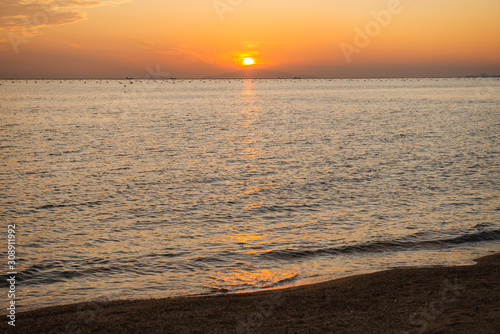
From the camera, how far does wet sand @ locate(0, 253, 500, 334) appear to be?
1123 centimetres

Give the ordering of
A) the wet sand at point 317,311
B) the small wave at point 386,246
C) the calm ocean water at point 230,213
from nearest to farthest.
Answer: the wet sand at point 317,311
the calm ocean water at point 230,213
the small wave at point 386,246

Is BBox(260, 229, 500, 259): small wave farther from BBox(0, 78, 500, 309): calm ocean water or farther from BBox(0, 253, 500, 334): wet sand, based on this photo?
BBox(0, 253, 500, 334): wet sand

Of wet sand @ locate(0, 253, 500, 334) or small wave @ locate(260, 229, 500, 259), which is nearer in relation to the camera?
wet sand @ locate(0, 253, 500, 334)

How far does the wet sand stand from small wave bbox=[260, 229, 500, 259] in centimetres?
460

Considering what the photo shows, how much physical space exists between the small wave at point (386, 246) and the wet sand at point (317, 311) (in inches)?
181

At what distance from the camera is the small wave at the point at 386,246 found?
19.8 metres

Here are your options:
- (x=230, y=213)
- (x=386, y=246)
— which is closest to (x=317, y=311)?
(x=386, y=246)

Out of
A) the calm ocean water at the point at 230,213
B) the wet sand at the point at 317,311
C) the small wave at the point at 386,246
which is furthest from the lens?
the small wave at the point at 386,246

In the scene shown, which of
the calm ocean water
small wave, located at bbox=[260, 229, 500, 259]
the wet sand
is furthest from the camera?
small wave, located at bbox=[260, 229, 500, 259]

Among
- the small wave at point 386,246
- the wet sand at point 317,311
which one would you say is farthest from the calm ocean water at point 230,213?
the wet sand at point 317,311

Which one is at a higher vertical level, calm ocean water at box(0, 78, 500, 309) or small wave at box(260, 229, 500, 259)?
calm ocean water at box(0, 78, 500, 309)

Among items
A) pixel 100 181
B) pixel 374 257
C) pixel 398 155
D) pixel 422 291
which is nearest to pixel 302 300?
pixel 422 291

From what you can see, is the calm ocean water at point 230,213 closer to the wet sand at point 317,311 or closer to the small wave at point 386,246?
the small wave at point 386,246

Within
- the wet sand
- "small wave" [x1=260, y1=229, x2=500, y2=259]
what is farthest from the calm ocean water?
the wet sand
